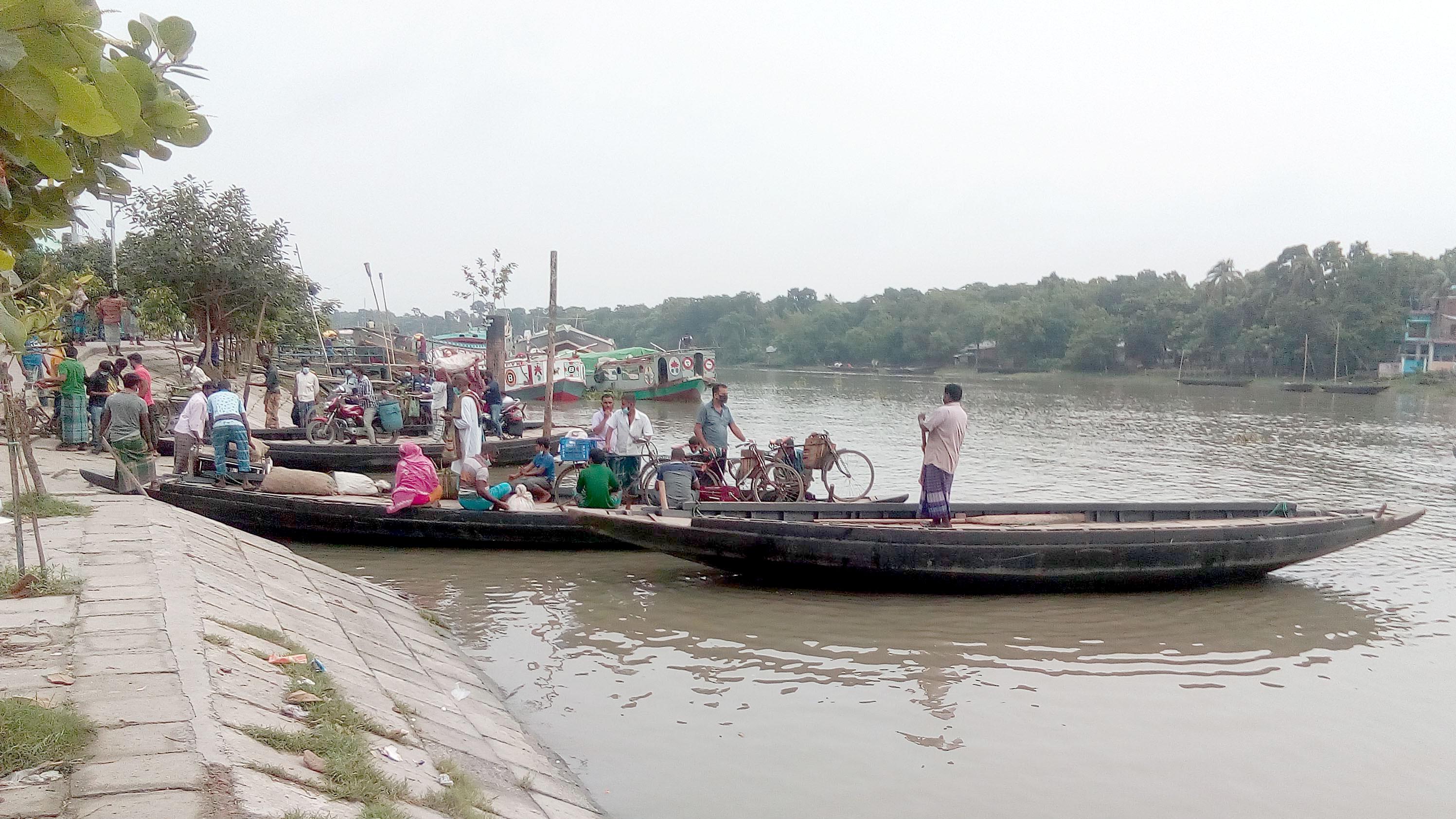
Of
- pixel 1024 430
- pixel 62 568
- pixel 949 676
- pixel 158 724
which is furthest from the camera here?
pixel 1024 430

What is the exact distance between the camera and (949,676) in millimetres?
7312

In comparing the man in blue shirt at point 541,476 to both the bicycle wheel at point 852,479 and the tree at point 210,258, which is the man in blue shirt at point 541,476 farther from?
the tree at point 210,258

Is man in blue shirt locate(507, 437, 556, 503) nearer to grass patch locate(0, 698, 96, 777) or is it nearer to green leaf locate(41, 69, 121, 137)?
grass patch locate(0, 698, 96, 777)

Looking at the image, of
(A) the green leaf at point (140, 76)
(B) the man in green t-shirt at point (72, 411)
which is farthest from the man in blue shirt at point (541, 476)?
(A) the green leaf at point (140, 76)

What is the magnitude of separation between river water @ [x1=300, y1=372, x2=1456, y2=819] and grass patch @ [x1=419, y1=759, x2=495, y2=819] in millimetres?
1179

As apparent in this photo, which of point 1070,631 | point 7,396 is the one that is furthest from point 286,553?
point 1070,631

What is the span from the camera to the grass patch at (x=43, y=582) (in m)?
5.36

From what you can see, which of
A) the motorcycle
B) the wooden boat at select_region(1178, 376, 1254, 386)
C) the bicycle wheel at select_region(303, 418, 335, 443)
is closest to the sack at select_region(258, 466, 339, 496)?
the motorcycle

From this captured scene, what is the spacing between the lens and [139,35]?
2.29m

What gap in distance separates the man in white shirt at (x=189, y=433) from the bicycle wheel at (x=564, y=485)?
15.5ft

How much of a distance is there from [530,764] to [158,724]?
206cm

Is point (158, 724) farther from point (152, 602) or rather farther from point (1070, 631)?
point (1070, 631)

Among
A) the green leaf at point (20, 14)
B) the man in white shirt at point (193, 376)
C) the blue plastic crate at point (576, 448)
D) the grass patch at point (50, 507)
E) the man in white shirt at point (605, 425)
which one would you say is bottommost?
the grass patch at point (50, 507)

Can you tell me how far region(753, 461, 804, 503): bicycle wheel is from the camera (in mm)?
11578
